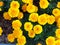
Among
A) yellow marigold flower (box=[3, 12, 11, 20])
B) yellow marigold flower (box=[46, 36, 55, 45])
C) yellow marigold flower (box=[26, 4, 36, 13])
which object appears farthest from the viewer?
yellow marigold flower (box=[3, 12, 11, 20])

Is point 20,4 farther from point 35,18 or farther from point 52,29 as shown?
point 52,29

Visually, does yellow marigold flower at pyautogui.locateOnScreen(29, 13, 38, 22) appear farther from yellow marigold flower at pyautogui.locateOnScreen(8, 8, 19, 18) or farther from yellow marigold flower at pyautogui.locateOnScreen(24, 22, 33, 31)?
yellow marigold flower at pyautogui.locateOnScreen(8, 8, 19, 18)

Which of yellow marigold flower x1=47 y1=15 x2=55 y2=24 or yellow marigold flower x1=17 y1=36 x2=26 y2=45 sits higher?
yellow marigold flower x1=47 y1=15 x2=55 y2=24

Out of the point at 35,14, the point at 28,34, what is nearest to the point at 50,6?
the point at 35,14

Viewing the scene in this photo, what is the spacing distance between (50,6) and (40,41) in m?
0.45

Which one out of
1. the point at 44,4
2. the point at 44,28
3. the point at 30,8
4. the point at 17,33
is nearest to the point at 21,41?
the point at 17,33

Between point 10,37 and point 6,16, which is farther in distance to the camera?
point 6,16

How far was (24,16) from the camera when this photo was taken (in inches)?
113

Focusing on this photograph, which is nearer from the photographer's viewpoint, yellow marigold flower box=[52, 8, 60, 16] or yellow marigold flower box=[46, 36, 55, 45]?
yellow marigold flower box=[46, 36, 55, 45]

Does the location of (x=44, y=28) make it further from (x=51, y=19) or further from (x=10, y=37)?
(x=10, y=37)

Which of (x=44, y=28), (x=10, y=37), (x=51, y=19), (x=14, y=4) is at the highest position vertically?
(x=14, y=4)

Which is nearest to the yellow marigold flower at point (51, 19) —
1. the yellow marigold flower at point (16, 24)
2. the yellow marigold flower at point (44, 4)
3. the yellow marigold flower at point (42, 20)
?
the yellow marigold flower at point (42, 20)

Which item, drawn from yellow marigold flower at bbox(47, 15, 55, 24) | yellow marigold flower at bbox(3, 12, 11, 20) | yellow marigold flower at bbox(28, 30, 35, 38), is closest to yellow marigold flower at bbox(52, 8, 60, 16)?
yellow marigold flower at bbox(47, 15, 55, 24)

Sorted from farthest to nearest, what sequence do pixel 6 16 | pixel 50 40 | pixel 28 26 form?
pixel 6 16 → pixel 28 26 → pixel 50 40
